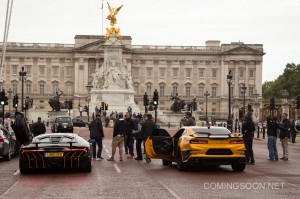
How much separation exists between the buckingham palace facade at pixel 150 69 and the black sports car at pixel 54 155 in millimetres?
121788

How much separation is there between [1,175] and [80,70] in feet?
414

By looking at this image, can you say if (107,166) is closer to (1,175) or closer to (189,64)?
(1,175)

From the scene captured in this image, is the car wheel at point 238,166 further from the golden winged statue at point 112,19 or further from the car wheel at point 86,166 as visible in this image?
the golden winged statue at point 112,19

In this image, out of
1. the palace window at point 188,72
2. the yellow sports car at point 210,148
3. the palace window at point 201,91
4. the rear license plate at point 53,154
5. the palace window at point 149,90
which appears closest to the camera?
the rear license plate at point 53,154

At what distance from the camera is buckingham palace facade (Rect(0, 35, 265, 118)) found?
146 metres

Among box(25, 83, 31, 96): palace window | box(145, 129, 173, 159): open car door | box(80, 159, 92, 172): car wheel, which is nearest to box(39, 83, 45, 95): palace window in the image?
box(25, 83, 31, 96): palace window

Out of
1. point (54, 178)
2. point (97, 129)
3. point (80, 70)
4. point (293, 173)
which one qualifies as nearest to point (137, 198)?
point (54, 178)

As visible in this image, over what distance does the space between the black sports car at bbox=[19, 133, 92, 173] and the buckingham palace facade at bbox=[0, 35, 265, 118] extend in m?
122

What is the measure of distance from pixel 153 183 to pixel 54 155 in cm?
399

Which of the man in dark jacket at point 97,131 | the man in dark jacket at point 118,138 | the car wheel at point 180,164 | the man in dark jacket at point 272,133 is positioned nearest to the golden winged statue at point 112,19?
the man in dark jacket at point 97,131

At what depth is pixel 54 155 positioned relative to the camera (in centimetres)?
2114

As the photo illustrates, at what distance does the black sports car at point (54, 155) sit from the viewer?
2114 centimetres

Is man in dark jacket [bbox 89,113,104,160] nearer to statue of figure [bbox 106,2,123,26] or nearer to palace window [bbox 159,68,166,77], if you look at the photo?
statue of figure [bbox 106,2,123,26]

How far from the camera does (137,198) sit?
15352 millimetres
